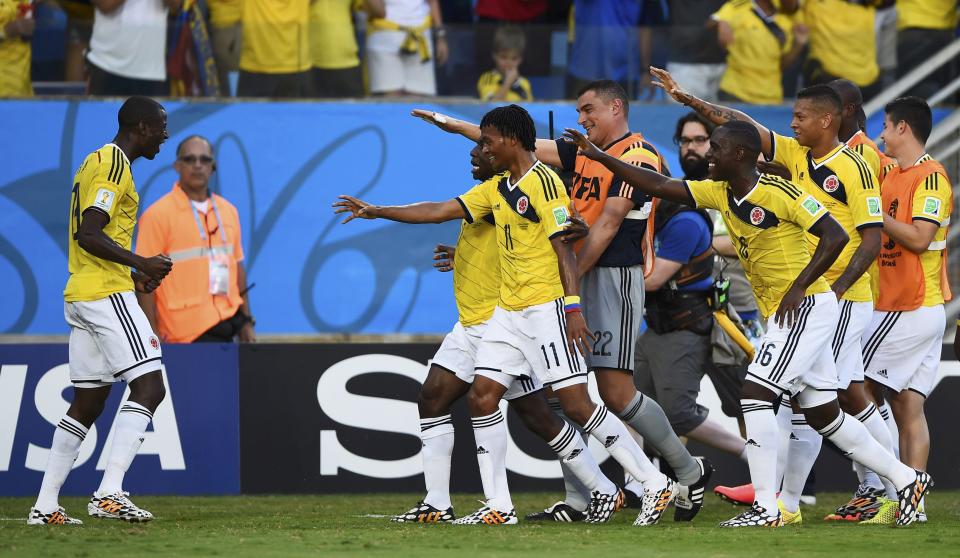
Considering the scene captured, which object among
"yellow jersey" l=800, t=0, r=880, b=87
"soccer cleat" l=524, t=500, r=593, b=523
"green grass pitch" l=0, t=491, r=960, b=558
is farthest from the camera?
"yellow jersey" l=800, t=0, r=880, b=87

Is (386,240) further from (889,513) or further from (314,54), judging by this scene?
(889,513)

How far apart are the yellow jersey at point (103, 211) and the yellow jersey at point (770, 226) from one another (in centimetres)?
324

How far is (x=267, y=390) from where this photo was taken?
10.2 m

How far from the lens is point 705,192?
25.0 feet

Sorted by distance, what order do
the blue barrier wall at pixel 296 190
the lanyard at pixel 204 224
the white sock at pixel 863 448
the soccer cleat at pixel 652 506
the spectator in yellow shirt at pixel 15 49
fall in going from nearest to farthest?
the white sock at pixel 863 448 < the soccer cleat at pixel 652 506 < the lanyard at pixel 204 224 < the blue barrier wall at pixel 296 190 < the spectator in yellow shirt at pixel 15 49

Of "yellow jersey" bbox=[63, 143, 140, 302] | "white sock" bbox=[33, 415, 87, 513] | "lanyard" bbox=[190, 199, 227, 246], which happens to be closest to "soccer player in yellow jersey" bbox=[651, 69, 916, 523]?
"yellow jersey" bbox=[63, 143, 140, 302]

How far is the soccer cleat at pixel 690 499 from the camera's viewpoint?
8180 mm

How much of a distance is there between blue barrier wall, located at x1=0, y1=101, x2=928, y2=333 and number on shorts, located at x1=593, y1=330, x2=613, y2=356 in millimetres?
4133

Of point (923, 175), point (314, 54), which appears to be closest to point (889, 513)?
point (923, 175)

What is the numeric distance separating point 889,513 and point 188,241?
5603 mm

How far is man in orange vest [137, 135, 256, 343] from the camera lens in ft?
34.6

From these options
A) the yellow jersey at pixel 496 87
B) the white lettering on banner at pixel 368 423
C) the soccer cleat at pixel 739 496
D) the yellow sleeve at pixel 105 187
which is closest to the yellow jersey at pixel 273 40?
the yellow jersey at pixel 496 87

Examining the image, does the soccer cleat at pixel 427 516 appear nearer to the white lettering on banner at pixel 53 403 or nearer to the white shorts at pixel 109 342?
the white shorts at pixel 109 342

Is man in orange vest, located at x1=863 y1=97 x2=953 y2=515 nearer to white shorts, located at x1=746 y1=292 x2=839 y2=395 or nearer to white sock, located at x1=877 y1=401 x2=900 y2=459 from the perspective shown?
white sock, located at x1=877 y1=401 x2=900 y2=459
